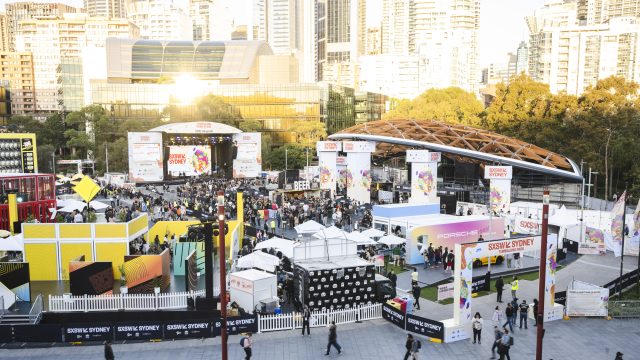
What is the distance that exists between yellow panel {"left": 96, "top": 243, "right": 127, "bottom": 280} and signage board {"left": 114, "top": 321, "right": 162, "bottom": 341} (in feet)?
18.4

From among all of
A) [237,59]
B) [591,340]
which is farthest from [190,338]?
[237,59]

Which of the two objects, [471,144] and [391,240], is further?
[471,144]

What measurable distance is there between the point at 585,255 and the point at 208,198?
85.8ft

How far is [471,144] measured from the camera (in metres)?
41.6

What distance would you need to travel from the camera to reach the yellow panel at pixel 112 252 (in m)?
20.8

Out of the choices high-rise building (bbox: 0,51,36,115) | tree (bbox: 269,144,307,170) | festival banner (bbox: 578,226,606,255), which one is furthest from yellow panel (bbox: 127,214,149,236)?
high-rise building (bbox: 0,51,36,115)

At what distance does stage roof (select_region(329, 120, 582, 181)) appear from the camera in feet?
129

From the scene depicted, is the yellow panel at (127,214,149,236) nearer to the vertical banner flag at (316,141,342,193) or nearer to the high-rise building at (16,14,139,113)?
the vertical banner flag at (316,141,342,193)

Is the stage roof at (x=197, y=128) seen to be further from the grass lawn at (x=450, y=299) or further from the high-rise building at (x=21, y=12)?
the high-rise building at (x=21, y=12)

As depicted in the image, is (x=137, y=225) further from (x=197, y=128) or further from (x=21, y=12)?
(x=21, y=12)

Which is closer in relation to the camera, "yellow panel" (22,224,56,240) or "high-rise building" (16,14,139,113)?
"yellow panel" (22,224,56,240)

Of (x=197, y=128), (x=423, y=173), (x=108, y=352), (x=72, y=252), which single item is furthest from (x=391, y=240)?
(x=197, y=128)

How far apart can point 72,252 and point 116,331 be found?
651cm

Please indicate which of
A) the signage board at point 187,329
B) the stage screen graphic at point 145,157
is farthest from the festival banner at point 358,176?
the signage board at point 187,329
